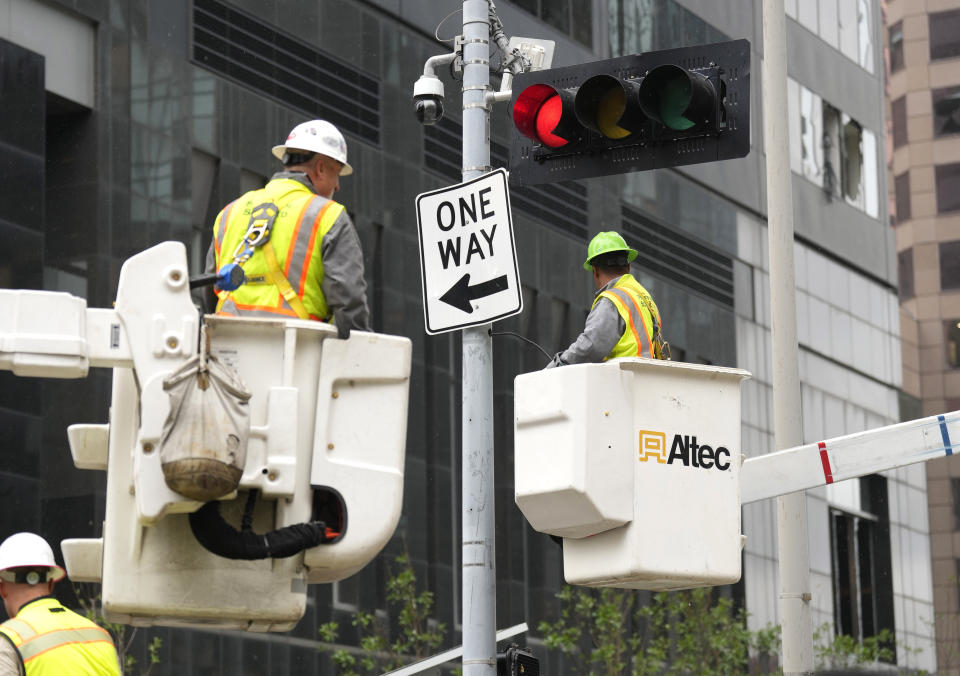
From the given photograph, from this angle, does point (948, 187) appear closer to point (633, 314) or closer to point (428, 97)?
point (428, 97)

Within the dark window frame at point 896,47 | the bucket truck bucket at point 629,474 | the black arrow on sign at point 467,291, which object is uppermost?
the dark window frame at point 896,47

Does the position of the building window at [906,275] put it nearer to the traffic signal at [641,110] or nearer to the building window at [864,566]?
the building window at [864,566]

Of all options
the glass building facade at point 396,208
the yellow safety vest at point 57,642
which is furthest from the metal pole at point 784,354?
the glass building facade at point 396,208

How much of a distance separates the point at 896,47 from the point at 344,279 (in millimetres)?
79898

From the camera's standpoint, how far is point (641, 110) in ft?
31.2

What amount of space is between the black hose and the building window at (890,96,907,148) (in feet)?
263

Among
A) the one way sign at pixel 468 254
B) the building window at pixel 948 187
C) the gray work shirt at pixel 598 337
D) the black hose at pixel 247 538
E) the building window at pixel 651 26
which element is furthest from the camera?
the building window at pixel 948 187

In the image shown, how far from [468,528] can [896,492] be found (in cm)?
4801

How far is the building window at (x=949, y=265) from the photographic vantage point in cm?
8350

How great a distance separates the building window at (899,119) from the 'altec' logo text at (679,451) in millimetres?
78613

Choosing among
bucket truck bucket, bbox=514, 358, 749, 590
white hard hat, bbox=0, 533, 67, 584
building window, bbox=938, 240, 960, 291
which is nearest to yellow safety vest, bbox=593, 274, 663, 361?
bucket truck bucket, bbox=514, 358, 749, 590

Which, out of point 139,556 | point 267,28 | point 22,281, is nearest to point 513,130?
→ point 139,556

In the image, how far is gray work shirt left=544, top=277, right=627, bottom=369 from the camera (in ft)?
31.2

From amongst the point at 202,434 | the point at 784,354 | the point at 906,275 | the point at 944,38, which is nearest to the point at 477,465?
the point at 202,434
